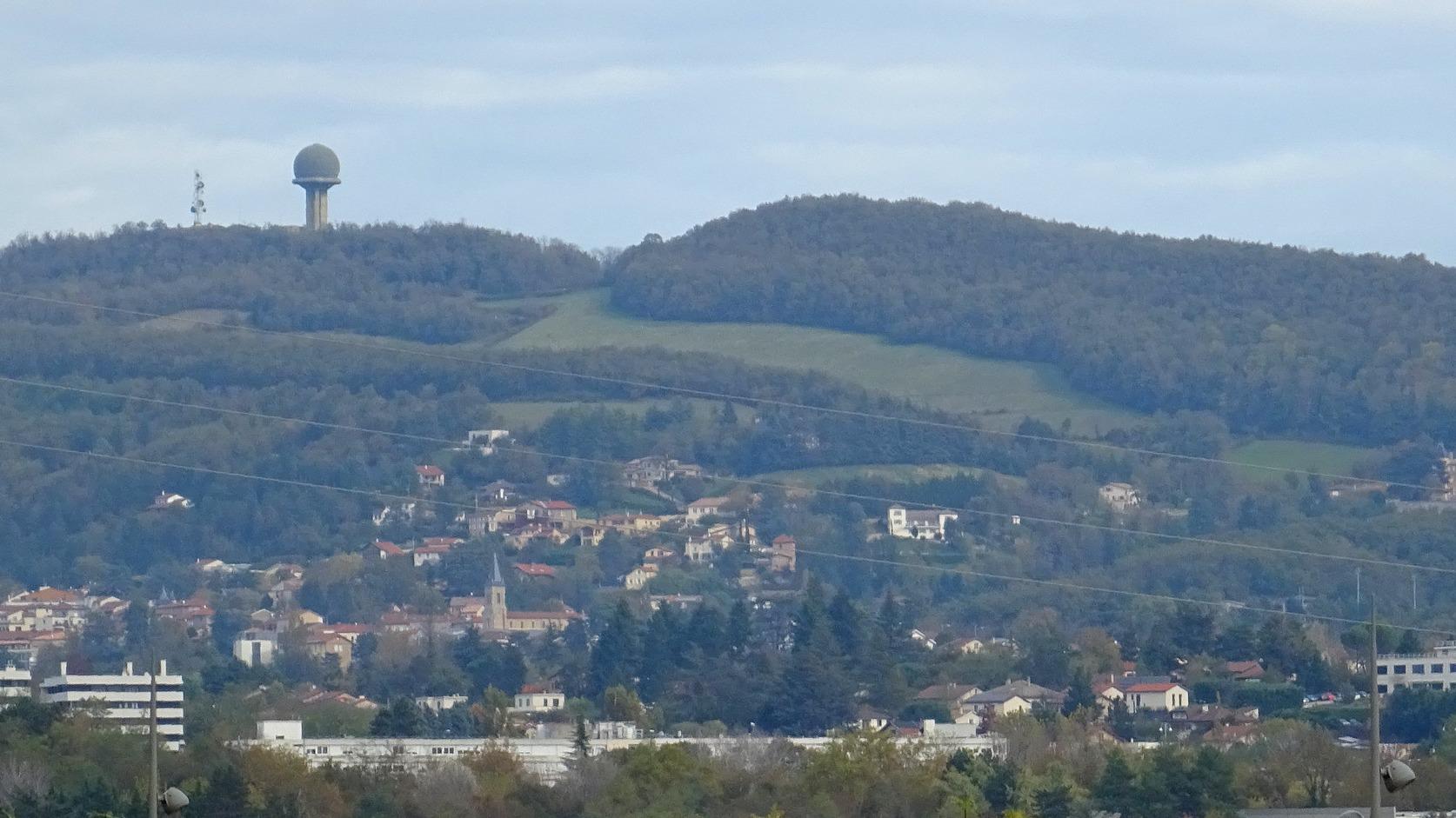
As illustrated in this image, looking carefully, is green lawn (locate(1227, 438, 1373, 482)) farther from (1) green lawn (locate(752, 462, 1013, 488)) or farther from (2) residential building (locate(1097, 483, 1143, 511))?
(1) green lawn (locate(752, 462, 1013, 488))

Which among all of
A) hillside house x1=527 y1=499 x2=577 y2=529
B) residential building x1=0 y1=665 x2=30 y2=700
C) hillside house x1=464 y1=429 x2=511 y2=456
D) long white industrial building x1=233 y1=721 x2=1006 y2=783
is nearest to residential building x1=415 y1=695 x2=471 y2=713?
long white industrial building x1=233 y1=721 x2=1006 y2=783

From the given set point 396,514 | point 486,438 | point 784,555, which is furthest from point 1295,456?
point 396,514

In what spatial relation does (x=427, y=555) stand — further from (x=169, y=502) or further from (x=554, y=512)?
(x=169, y=502)

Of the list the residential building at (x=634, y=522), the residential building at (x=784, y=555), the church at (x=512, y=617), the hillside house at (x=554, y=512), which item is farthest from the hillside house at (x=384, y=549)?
the residential building at (x=784, y=555)

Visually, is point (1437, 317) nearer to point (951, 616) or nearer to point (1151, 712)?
point (951, 616)

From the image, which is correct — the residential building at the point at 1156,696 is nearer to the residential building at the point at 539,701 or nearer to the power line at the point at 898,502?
the residential building at the point at 539,701

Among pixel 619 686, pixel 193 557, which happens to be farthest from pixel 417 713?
pixel 193 557
